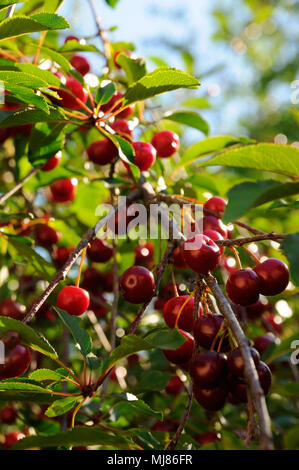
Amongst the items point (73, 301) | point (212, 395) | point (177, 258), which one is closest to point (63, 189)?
point (177, 258)

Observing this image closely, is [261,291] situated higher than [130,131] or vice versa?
[130,131]

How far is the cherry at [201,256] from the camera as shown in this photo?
97 centimetres

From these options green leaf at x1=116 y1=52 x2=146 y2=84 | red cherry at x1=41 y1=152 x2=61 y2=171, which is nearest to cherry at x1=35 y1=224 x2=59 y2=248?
red cherry at x1=41 y1=152 x2=61 y2=171

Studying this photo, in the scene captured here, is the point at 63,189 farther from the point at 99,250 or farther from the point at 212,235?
the point at 212,235

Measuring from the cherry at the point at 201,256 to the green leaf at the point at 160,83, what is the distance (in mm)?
423

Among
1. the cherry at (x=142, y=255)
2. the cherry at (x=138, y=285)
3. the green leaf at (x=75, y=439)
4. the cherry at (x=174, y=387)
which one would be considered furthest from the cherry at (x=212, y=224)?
the cherry at (x=174, y=387)

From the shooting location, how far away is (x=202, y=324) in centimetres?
94

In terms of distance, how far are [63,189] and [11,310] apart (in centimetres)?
55

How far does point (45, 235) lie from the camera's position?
6.31 ft

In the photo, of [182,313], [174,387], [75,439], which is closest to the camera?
[75,439]

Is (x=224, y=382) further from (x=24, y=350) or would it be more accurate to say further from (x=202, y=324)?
(x=24, y=350)

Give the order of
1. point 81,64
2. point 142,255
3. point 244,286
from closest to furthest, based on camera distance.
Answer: point 244,286
point 81,64
point 142,255

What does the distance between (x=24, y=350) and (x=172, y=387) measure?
3.45ft
